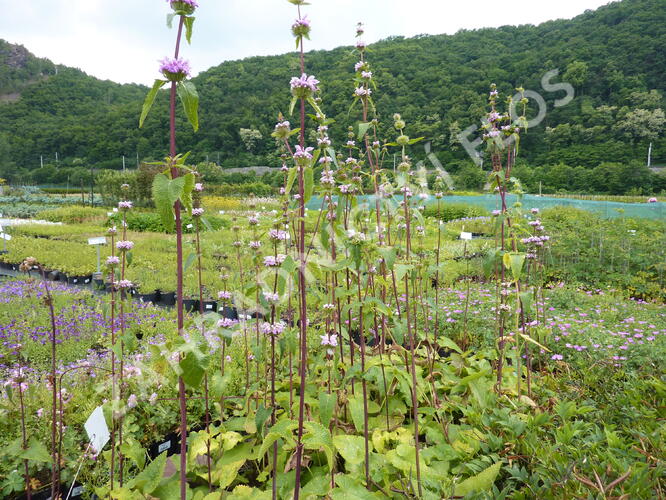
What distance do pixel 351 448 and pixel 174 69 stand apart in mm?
1652

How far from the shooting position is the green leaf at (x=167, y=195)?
2.98 feet

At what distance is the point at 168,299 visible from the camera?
595cm

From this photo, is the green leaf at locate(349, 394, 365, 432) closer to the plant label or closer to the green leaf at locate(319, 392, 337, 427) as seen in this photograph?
the green leaf at locate(319, 392, 337, 427)

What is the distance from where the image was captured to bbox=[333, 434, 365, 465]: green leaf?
1.63m

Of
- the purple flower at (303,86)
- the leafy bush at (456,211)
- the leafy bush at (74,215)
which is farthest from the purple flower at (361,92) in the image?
the leafy bush at (74,215)

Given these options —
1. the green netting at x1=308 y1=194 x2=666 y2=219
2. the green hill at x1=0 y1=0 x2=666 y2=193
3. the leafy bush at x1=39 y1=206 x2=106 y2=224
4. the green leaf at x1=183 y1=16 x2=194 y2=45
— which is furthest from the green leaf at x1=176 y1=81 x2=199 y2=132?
the leafy bush at x1=39 y1=206 x2=106 y2=224

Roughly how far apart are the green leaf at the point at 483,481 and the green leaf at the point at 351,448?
1.44ft

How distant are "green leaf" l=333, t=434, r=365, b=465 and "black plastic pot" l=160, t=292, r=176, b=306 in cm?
493

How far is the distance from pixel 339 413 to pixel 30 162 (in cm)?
6524

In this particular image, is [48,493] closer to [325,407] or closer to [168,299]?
[325,407]

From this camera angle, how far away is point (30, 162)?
50.4m

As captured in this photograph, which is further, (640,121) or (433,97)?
(640,121)

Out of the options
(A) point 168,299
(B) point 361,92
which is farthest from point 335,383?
(A) point 168,299

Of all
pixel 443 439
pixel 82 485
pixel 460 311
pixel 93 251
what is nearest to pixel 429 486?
pixel 443 439
